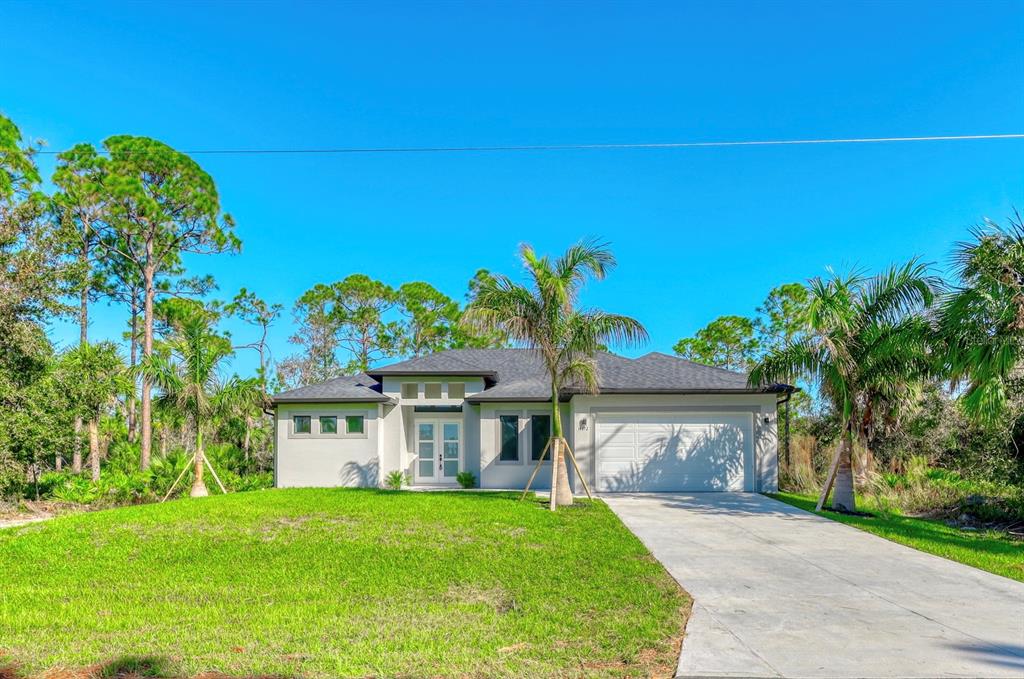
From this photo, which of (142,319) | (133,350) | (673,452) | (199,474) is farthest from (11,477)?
(673,452)

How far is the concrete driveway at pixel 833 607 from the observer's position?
13.2 ft

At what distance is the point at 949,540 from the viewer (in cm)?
869

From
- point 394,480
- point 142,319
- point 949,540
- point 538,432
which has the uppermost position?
point 142,319

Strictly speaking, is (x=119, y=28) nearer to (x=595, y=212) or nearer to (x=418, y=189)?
(x=418, y=189)

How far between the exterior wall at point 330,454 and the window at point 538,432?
14.2ft

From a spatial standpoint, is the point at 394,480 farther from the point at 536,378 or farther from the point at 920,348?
the point at 920,348

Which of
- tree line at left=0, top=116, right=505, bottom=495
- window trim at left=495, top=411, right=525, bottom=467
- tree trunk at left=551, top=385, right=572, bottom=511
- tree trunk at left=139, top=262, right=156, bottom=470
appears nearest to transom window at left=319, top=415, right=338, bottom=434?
tree line at left=0, top=116, right=505, bottom=495

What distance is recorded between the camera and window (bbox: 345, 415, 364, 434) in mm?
17000

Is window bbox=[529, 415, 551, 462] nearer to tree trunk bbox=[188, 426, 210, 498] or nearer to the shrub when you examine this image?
the shrub

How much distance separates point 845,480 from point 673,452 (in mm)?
4398

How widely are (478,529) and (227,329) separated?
25990mm

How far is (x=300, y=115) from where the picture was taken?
646 inches

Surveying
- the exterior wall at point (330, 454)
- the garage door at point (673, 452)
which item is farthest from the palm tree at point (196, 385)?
the garage door at point (673, 452)

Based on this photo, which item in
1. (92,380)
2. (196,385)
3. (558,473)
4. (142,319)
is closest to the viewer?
(558,473)
